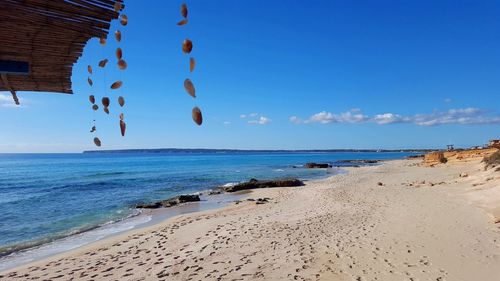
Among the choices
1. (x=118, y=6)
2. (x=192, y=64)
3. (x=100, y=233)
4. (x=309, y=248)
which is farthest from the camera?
(x=100, y=233)

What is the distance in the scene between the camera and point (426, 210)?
46.4ft

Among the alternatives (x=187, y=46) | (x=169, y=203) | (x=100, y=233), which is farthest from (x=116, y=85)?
(x=169, y=203)

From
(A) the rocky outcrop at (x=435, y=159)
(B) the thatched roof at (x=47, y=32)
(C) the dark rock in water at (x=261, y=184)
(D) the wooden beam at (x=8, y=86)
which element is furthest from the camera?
(A) the rocky outcrop at (x=435, y=159)

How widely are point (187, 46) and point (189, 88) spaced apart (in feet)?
0.83

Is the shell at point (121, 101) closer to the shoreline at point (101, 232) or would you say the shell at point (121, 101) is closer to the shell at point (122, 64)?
the shell at point (122, 64)

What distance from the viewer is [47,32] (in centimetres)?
259

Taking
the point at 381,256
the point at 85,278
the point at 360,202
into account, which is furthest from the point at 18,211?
the point at 381,256

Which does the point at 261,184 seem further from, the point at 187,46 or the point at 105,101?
the point at 187,46

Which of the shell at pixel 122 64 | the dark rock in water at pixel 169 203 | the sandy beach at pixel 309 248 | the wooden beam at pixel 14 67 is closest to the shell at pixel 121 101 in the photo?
the shell at pixel 122 64

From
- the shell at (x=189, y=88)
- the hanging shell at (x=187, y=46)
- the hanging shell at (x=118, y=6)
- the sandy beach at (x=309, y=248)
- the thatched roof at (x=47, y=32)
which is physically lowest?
the sandy beach at (x=309, y=248)

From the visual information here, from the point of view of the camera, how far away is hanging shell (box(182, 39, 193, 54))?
6.49ft

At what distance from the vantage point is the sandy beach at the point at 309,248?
307 inches

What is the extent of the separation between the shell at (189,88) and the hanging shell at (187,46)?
0.54 feet

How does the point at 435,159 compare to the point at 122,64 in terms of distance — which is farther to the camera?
the point at 435,159
